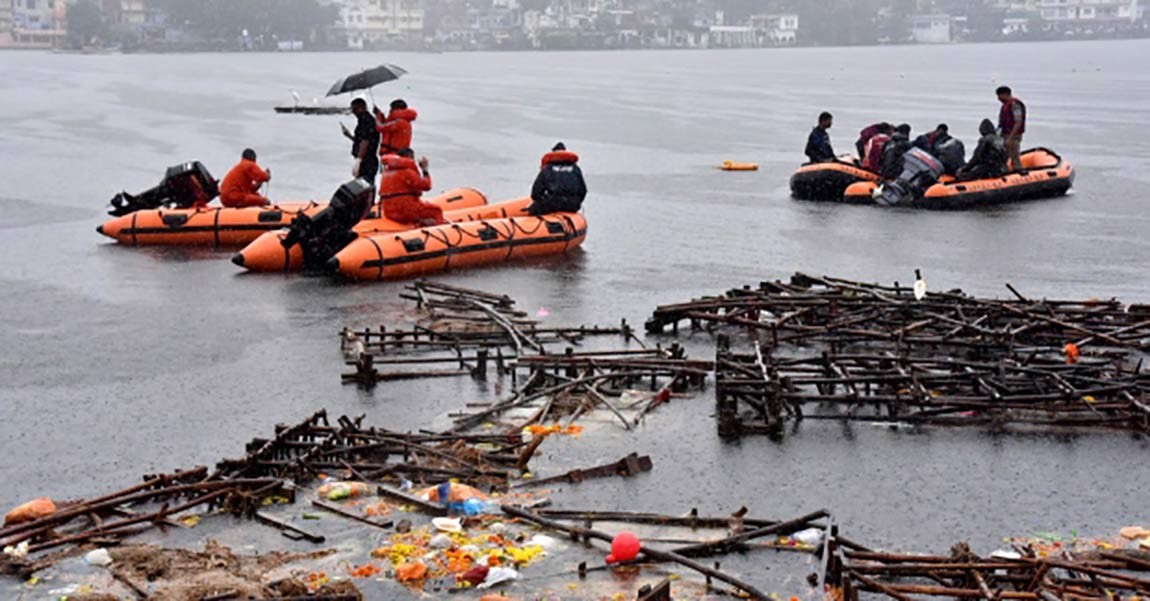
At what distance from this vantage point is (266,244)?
73.2ft

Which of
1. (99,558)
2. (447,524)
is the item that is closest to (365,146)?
(447,524)

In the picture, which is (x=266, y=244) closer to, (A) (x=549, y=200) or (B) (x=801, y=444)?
(A) (x=549, y=200)

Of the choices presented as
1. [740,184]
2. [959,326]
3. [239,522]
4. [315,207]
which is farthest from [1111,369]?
[740,184]

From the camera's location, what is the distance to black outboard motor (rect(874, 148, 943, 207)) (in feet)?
100

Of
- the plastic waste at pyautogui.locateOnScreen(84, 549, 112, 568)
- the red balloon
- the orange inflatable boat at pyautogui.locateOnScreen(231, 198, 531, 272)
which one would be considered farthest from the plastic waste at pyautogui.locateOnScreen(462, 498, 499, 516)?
the orange inflatable boat at pyautogui.locateOnScreen(231, 198, 531, 272)

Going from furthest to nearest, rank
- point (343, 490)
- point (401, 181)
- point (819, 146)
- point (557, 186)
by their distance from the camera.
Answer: point (819, 146), point (557, 186), point (401, 181), point (343, 490)

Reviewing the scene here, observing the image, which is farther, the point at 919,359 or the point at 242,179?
the point at 242,179

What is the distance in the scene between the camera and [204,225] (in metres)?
24.8

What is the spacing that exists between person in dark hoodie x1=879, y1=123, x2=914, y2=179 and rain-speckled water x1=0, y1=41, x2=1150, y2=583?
1.35 m

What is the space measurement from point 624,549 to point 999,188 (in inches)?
907

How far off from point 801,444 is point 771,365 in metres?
1.23

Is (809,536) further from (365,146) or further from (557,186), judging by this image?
(365,146)

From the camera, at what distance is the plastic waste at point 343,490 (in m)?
11.4

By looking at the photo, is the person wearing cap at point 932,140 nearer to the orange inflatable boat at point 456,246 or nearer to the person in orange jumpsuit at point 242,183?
the orange inflatable boat at point 456,246
